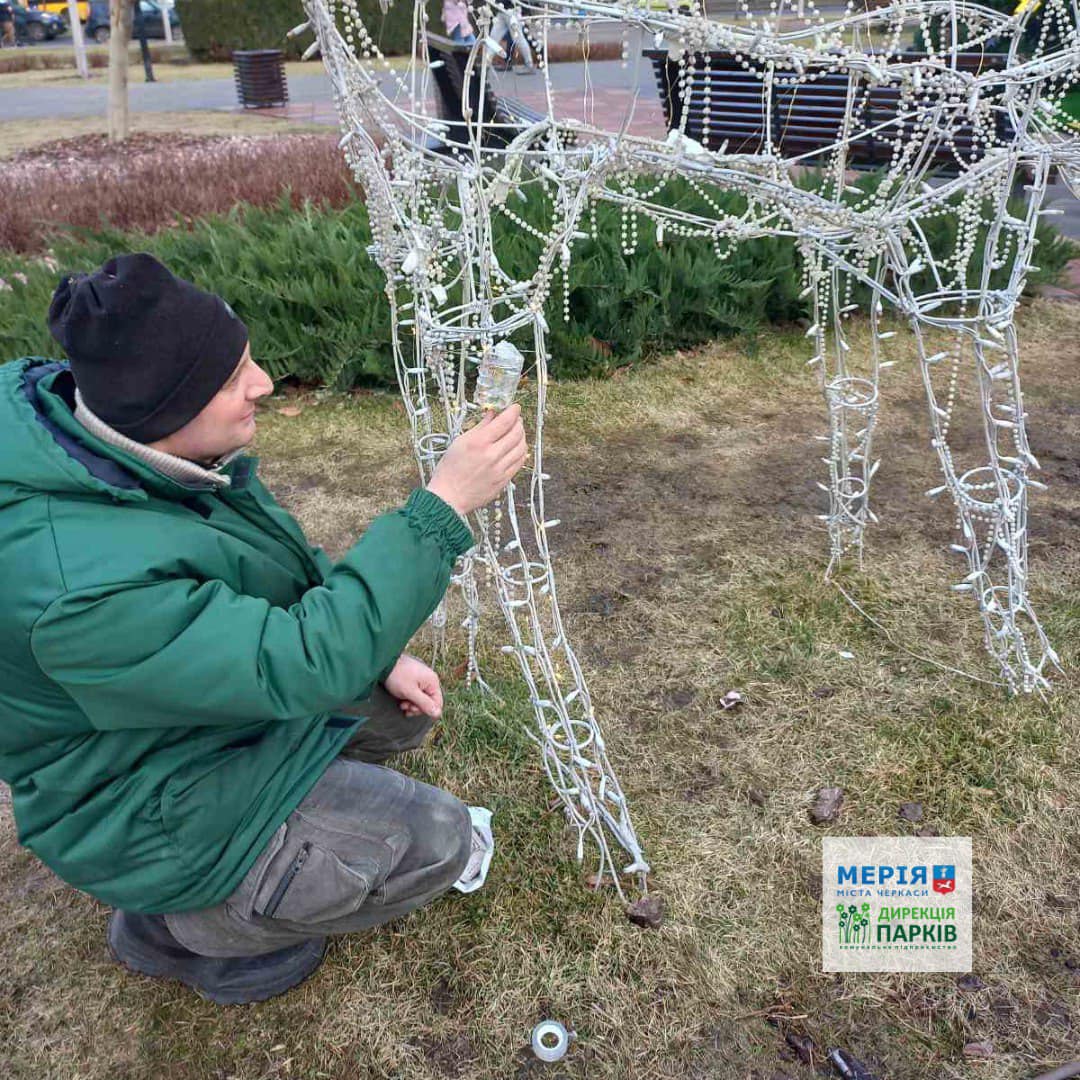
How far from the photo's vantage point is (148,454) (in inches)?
49.8

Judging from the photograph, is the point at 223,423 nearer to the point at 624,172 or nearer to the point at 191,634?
the point at 191,634

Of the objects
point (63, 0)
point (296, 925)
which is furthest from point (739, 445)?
point (63, 0)

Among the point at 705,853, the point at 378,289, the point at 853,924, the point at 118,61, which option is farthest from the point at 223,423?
the point at 118,61

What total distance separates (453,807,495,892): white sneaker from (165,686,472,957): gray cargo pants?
0.88 feet

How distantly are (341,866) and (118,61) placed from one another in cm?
1004

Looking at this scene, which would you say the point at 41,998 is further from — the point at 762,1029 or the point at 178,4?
the point at 178,4

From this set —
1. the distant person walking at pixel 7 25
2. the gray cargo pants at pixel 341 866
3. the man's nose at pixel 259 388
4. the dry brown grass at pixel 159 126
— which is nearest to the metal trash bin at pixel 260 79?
the dry brown grass at pixel 159 126

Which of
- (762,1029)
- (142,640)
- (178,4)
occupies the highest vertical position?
(178,4)

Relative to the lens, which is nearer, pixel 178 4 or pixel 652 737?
pixel 652 737

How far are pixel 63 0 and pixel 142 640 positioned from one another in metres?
37.7

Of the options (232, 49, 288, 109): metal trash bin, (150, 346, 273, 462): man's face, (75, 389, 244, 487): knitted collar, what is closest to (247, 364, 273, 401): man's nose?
(150, 346, 273, 462): man's face

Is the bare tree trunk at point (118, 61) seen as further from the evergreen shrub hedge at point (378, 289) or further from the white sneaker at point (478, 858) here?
the white sneaker at point (478, 858)

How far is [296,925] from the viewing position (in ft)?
4.84

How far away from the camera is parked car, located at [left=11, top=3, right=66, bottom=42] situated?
92.1ft
